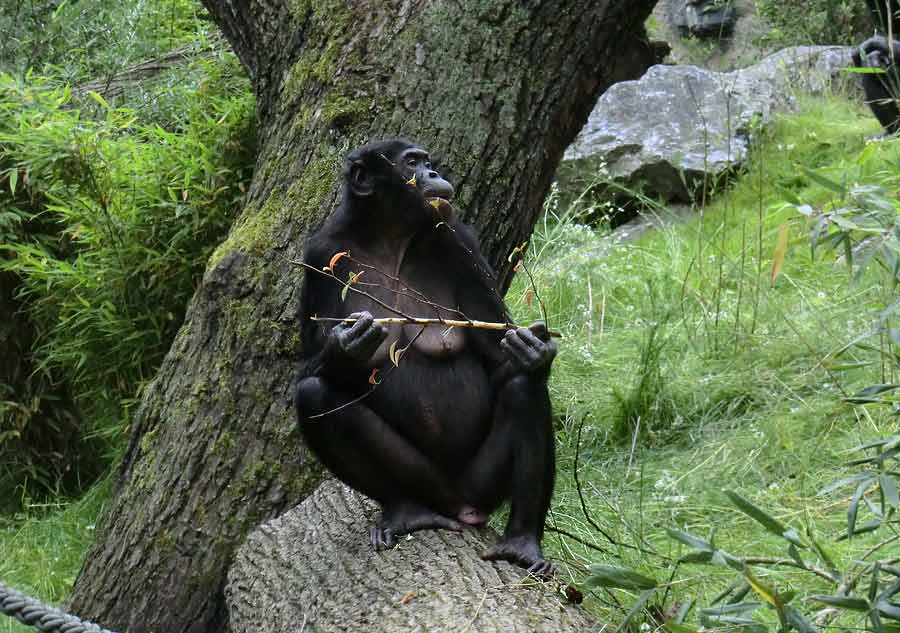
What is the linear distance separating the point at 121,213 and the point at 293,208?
1.63 metres

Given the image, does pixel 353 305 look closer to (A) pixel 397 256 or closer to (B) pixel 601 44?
(A) pixel 397 256

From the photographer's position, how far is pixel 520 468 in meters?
3.47

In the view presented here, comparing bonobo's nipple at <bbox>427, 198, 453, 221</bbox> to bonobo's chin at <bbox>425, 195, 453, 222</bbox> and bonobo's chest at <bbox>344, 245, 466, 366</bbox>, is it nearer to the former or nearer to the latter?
bonobo's chin at <bbox>425, 195, 453, 222</bbox>

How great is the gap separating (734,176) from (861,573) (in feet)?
23.2

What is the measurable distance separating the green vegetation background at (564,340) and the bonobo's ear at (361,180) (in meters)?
1.39

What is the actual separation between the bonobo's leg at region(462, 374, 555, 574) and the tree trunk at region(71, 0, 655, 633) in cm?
90

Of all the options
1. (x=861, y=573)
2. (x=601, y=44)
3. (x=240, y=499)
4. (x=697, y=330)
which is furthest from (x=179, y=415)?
(x=697, y=330)

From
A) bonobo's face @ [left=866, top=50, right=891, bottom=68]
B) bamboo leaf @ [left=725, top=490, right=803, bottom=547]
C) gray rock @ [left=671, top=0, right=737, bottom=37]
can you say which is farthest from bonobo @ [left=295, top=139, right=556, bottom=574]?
gray rock @ [left=671, top=0, right=737, bottom=37]

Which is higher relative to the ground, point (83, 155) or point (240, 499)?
point (83, 155)

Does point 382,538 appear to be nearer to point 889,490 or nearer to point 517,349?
point 517,349

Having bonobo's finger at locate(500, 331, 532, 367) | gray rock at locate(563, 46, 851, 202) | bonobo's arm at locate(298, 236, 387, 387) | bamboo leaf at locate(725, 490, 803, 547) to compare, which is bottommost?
gray rock at locate(563, 46, 851, 202)

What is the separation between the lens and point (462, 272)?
385 centimetres

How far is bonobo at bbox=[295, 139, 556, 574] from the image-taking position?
11.3 ft

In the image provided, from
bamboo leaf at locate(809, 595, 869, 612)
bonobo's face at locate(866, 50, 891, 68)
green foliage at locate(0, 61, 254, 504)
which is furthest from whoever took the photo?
bonobo's face at locate(866, 50, 891, 68)
